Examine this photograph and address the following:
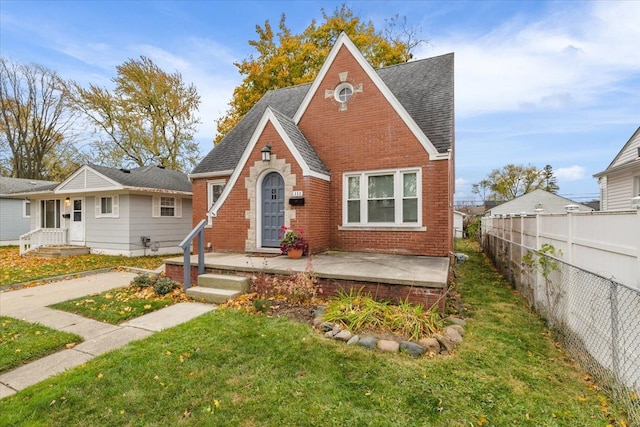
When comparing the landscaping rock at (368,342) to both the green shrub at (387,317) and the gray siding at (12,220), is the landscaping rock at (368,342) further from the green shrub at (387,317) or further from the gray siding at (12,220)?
the gray siding at (12,220)

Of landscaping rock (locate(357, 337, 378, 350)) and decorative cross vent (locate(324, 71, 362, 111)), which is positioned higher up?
decorative cross vent (locate(324, 71, 362, 111))

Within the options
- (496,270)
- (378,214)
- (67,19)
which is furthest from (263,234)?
(67,19)

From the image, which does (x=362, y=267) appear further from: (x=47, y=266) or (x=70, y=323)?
(x=47, y=266)

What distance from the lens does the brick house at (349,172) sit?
8.48 m

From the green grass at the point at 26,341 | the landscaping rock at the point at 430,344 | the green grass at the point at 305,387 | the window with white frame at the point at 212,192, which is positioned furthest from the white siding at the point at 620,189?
the green grass at the point at 26,341

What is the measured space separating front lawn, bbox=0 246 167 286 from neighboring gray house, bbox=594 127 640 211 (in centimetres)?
A: 2078

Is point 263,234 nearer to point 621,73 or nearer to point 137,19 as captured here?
point 137,19

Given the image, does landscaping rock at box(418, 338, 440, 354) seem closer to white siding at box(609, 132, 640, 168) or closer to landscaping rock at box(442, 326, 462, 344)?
landscaping rock at box(442, 326, 462, 344)

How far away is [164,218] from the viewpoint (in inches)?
625

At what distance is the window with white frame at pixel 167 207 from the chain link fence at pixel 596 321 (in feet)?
52.4

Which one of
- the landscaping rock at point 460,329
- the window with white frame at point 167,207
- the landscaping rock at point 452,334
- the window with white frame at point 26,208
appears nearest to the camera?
the landscaping rock at point 452,334

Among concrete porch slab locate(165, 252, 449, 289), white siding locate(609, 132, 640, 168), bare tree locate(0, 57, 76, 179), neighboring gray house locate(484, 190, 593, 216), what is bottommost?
concrete porch slab locate(165, 252, 449, 289)

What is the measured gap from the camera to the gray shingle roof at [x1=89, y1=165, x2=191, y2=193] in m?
14.5

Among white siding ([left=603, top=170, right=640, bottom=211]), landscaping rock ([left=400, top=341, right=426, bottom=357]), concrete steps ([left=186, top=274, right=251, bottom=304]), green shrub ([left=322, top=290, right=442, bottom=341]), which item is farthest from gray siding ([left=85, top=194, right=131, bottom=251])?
white siding ([left=603, top=170, right=640, bottom=211])
